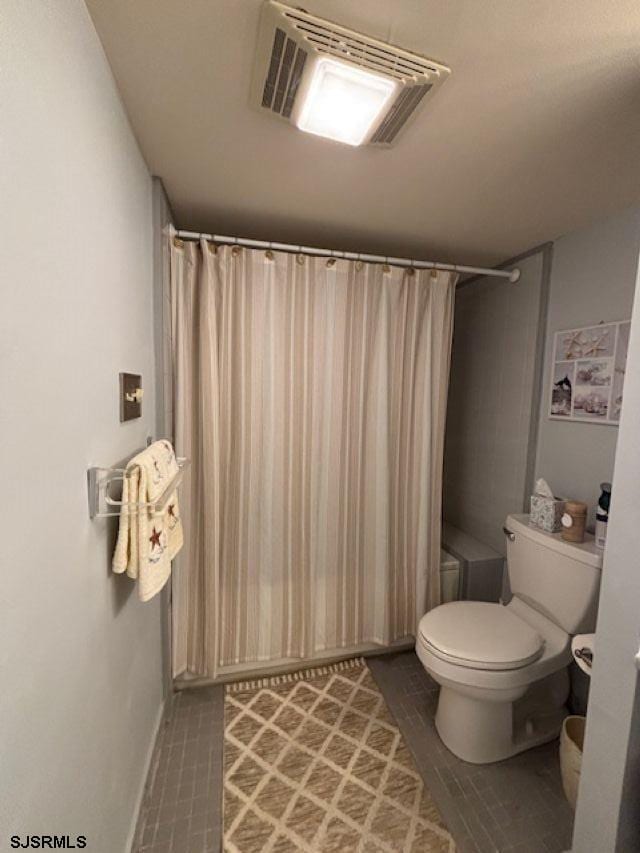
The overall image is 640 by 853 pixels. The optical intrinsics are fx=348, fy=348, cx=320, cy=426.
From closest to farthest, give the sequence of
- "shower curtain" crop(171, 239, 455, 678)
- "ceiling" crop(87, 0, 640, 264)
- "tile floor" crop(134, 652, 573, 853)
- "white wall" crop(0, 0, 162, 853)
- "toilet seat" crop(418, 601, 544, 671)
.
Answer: "white wall" crop(0, 0, 162, 853) < "ceiling" crop(87, 0, 640, 264) < "tile floor" crop(134, 652, 573, 853) < "toilet seat" crop(418, 601, 544, 671) < "shower curtain" crop(171, 239, 455, 678)

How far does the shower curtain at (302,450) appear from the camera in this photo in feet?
5.05

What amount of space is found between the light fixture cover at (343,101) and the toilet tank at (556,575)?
1577 mm

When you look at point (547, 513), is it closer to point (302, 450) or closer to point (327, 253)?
point (302, 450)

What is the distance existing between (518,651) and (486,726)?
0.34 m

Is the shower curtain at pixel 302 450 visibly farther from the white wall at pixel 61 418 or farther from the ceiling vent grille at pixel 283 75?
the ceiling vent grille at pixel 283 75

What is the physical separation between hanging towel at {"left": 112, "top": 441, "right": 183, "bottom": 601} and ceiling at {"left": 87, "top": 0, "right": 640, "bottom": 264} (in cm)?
95

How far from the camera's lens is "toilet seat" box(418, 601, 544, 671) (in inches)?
49.8

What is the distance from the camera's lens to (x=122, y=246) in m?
0.97

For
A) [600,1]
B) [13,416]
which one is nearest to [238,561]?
[13,416]

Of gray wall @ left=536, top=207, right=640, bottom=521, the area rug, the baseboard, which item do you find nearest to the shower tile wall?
gray wall @ left=536, top=207, right=640, bottom=521

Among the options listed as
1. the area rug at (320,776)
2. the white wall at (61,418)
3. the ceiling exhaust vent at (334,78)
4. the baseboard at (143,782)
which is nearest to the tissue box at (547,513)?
the area rug at (320,776)

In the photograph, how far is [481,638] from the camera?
136 centimetres

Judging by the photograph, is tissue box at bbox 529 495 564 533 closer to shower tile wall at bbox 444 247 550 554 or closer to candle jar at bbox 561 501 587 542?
candle jar at bbox 561 501 587 542

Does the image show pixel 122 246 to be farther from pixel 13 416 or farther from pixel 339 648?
pixel 339 648
